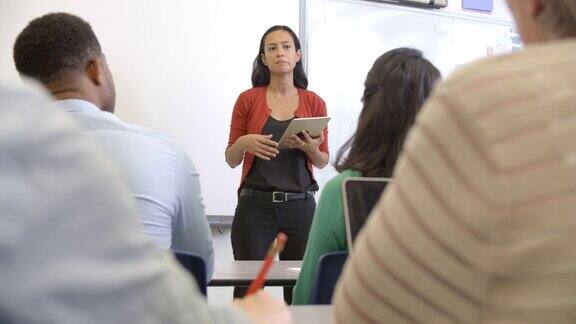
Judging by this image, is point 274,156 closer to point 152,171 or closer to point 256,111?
point 256,111

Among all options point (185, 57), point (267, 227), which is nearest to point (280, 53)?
point (185, 57)

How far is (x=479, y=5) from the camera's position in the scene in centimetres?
496

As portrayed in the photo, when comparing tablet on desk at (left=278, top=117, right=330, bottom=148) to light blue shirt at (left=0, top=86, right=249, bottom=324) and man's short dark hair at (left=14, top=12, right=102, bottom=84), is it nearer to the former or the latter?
man's short dark hair at (left=14, top=12, right=102, bottom=84)

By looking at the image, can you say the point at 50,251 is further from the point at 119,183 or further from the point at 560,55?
the point at 560,55

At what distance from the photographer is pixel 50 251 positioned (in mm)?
425

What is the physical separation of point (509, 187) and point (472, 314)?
11cm

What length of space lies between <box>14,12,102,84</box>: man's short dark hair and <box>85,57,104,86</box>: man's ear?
0.01 meters

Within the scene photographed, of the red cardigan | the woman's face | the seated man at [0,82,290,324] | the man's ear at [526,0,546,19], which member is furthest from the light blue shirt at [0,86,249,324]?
the woman's face

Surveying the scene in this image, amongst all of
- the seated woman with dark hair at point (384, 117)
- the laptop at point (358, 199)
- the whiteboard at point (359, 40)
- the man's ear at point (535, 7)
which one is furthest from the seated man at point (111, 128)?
the whiteboard at point (359, 40)

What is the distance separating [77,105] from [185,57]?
2333 millimetres

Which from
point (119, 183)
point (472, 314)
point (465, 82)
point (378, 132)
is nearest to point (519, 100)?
point (465, 82)

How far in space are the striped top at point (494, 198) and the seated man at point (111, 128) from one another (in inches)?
47.1

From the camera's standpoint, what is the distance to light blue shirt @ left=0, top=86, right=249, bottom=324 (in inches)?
16.4

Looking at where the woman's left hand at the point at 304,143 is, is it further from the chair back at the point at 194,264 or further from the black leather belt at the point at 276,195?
the chair back at the point at 194,264
